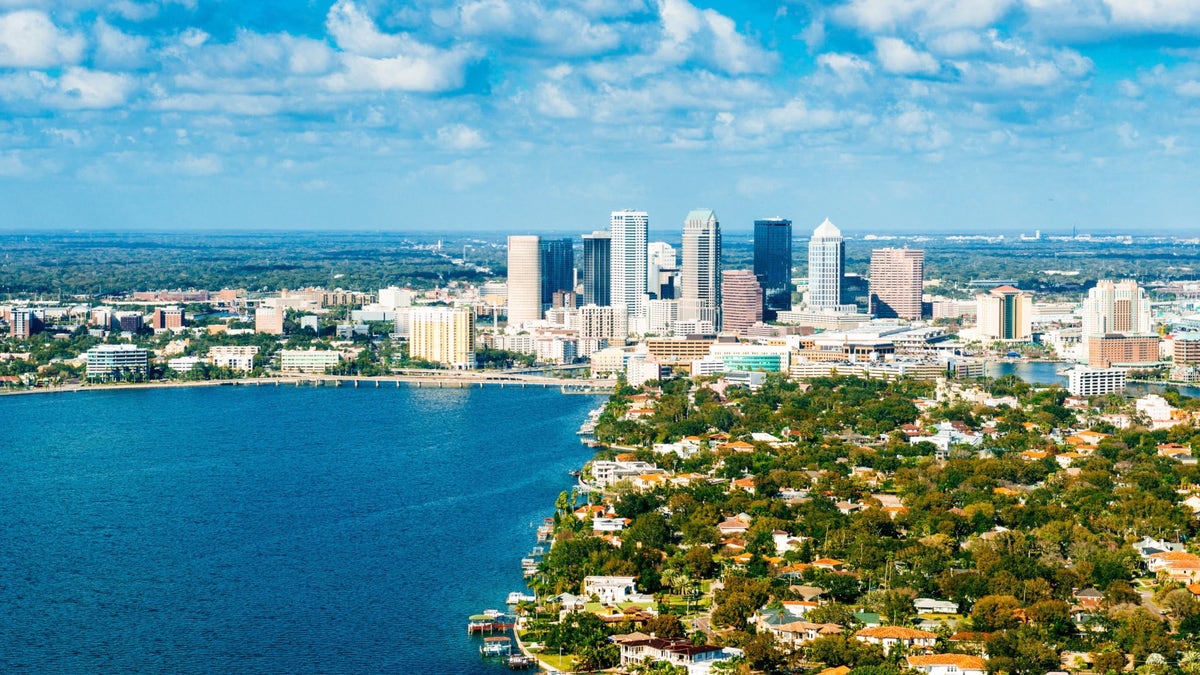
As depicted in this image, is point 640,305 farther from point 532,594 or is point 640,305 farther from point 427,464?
point 532,594

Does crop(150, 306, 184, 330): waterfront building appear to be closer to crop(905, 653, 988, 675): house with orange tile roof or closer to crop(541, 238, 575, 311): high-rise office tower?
crop(541, 238, 575, 311): high-rise office tower

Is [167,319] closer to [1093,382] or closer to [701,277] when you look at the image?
[701,277]

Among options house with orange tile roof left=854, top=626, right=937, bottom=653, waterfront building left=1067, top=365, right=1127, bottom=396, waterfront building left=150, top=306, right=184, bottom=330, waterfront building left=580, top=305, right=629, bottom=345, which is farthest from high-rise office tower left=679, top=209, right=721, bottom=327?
house with orange tile roof left=854, top=626, right=937, bottom=653

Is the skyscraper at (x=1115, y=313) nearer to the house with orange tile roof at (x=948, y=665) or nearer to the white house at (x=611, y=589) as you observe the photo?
the white house at (x=611, y=589)

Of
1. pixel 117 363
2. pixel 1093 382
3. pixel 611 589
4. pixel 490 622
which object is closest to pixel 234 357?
pixel 117 363

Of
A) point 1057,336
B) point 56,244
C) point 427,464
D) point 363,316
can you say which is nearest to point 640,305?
point 363,316

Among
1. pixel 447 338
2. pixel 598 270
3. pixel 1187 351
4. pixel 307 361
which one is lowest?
pixel 307 361
